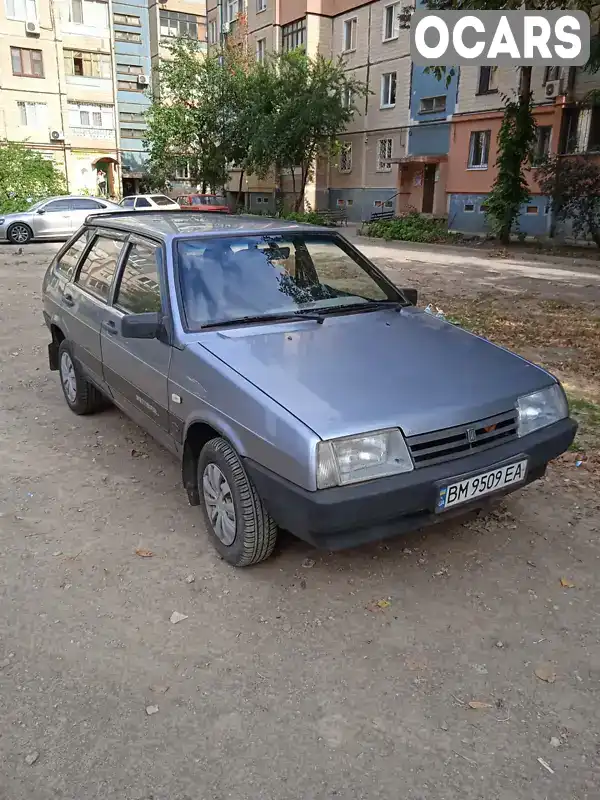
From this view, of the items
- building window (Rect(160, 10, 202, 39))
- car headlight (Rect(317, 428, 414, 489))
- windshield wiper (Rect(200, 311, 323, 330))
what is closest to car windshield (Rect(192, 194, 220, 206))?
building window (Rect(160, 10, 202, 39))

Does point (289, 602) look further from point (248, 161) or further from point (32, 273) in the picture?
point (248, 161)

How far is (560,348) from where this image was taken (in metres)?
7.68

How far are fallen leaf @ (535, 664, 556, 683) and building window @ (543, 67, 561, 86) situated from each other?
24353 millimetres

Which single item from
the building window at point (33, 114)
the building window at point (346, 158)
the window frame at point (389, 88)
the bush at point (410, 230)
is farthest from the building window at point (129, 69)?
the bush at point (410, 230)

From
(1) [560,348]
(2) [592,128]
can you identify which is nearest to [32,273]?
(1) [560,348]

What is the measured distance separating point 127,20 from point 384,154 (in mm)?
23749

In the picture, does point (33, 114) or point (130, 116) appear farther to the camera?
point (130, 116)

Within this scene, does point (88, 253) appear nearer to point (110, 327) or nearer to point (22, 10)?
point (110, 327)

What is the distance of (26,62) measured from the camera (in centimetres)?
3741

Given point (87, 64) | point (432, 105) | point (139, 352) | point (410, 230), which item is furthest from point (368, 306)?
point (87, 64)

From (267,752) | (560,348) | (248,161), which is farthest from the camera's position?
(248,161)

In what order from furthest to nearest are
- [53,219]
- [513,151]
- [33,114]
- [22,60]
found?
[33,114] < [22,60] < [513,151] < [53,219]

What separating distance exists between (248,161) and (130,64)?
1946 cm

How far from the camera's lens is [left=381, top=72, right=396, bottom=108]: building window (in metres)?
31.6
